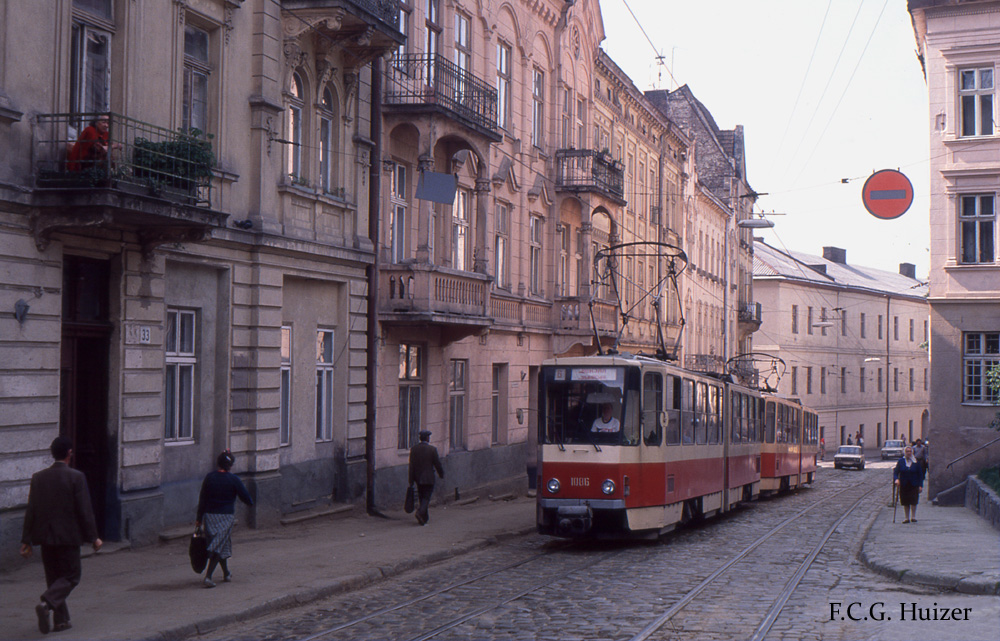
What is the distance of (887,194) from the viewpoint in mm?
17984

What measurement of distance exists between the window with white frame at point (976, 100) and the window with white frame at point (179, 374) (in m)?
24.8

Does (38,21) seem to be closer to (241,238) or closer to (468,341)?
(241,238)

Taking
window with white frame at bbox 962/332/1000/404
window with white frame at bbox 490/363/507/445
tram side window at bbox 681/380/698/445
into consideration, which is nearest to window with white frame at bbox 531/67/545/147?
window with white frame at bbox 490/363/507/445

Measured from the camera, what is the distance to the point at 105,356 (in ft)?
48.0

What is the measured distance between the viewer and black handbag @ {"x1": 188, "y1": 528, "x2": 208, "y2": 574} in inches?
486

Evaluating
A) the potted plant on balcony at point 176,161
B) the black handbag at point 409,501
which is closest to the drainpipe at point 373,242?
the black handbag at point 409,501

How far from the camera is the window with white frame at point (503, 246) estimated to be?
2866 cm

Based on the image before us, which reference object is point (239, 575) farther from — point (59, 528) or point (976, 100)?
point (976, 100)

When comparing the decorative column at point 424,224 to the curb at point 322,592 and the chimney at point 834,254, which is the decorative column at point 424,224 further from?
the chimney at point 834,254

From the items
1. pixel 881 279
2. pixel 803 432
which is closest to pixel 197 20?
pixel 803 432

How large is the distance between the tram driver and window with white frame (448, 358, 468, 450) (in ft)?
27.6

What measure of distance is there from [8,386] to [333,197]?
330 inches

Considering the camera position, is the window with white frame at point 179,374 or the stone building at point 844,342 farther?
the stone building at point 844,342

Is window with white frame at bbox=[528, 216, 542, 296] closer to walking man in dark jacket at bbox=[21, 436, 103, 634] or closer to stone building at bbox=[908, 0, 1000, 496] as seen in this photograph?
stone building at bbox=[908, 0, 1000, 496]
